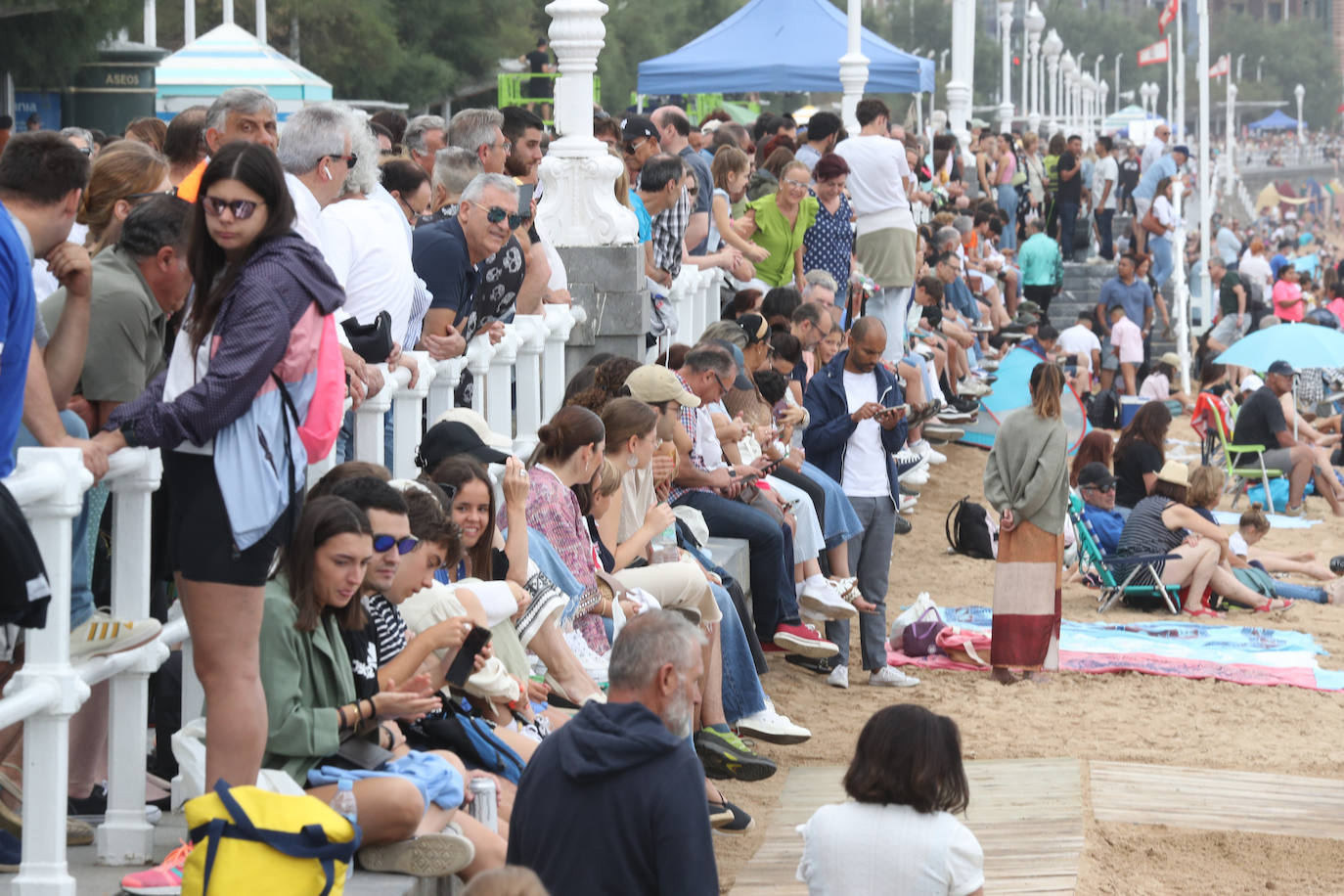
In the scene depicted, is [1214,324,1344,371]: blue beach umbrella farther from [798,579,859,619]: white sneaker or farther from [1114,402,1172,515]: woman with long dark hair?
[798,579,859,619]: white sneaker

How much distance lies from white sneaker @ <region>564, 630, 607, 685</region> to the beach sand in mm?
847

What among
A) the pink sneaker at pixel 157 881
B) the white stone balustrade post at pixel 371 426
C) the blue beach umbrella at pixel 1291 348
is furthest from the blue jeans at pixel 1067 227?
the pink sneaker at pixel 157 881

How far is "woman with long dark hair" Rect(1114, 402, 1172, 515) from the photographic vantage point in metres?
14.1

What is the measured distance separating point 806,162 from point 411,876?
10651mm

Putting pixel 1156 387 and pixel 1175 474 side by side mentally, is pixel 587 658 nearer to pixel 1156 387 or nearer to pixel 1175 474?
pixel 1175 474

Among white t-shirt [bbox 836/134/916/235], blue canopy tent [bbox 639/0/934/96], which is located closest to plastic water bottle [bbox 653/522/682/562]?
white t-shirt [bbox 836/134/916/235]

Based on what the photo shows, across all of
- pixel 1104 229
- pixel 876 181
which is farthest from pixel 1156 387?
pixel 876 181

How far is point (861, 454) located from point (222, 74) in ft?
36.5

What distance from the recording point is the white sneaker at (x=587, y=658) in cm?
686

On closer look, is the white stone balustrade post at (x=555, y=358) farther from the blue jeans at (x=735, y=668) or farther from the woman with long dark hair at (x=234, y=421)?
the woman with long dark hair at (x=234, y=421)

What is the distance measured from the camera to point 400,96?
1431 inches

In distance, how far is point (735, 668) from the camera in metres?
8.25

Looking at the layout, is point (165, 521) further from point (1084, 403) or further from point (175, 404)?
point (1084, 403)

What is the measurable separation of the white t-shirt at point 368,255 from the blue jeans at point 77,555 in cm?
177
